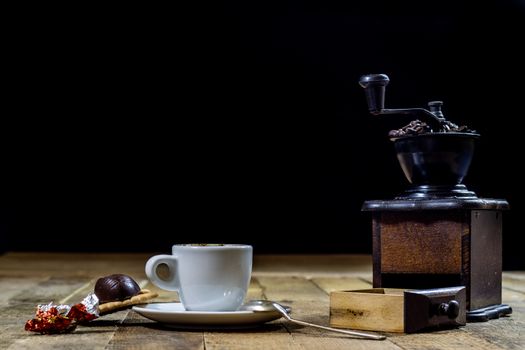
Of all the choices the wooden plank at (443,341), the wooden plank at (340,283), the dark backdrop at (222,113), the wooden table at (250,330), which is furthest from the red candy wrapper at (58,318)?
the dark backdrop at (222,113)

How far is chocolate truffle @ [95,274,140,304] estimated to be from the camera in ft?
5.36

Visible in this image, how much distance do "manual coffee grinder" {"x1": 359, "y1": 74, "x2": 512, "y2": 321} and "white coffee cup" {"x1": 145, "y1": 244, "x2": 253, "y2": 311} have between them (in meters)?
0.44

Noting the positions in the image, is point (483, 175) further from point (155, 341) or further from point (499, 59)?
point (155, 341)

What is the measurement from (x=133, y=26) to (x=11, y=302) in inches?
125

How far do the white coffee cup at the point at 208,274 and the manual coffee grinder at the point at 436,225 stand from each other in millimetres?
442

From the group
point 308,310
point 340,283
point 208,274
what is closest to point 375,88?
point 308,310

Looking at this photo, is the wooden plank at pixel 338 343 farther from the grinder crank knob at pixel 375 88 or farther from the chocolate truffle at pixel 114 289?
the grinder crank knob at pixel 375 88

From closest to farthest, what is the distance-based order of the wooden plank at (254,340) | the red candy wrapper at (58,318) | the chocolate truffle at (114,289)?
1. the wooden plank at (254,340)
2. the red candy wrapper at (58,318)
3. the chocolate truffle at (114,289)

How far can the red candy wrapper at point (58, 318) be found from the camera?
134 centimetres

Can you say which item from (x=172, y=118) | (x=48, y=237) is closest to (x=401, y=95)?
(x=172, y=118)

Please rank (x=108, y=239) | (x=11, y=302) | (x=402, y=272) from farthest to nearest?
(x=108, y=239) < (x=11, y=302) < (x=402, y=272)

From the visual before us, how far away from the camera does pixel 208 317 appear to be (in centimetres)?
130

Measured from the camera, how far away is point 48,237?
4930 millimetres

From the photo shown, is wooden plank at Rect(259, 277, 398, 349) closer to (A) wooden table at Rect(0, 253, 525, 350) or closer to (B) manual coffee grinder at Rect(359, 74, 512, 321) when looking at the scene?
(A) wooden table at Rect(0, 253, 525, 350)
